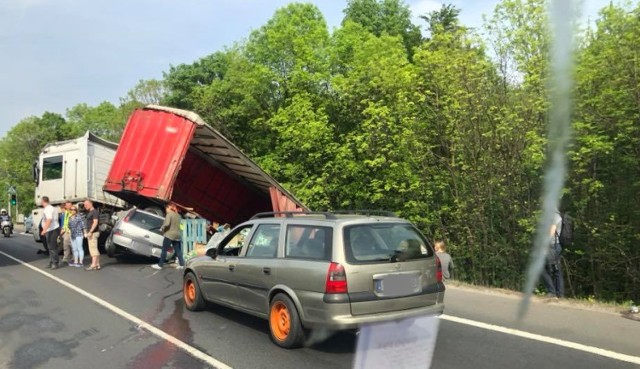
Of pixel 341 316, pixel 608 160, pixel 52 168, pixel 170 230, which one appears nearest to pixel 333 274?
pixel 341 316

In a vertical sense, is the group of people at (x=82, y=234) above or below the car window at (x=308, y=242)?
below

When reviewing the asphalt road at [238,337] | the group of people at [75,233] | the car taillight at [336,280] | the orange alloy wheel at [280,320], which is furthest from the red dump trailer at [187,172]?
the car taillight at [336,280]

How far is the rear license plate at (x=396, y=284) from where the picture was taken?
5766mm

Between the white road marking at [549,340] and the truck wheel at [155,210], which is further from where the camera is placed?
the truck wheel at [155,210]

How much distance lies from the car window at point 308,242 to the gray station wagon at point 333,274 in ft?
0.04

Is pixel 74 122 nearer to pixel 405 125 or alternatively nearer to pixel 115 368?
pixel 405 125

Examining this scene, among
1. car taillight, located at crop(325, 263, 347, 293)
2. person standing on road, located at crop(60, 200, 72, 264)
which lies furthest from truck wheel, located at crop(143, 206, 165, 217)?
car taillight, located at crop(325, 263, 347, 293)

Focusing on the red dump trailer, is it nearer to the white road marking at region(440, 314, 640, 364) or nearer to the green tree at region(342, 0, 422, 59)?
the white road marking at region(440, 314, 640, 364)

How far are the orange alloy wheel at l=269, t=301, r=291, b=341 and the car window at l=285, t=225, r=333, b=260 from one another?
573 millimetres

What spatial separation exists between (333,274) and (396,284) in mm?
735

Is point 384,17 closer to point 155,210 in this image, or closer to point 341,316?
point 155,210

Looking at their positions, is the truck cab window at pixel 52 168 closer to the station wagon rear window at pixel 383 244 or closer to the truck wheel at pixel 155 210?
the truck wheel at pixel 155 210

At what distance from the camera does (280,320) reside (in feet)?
20.3

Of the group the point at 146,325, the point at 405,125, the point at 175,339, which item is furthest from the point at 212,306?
the point at 405,125
